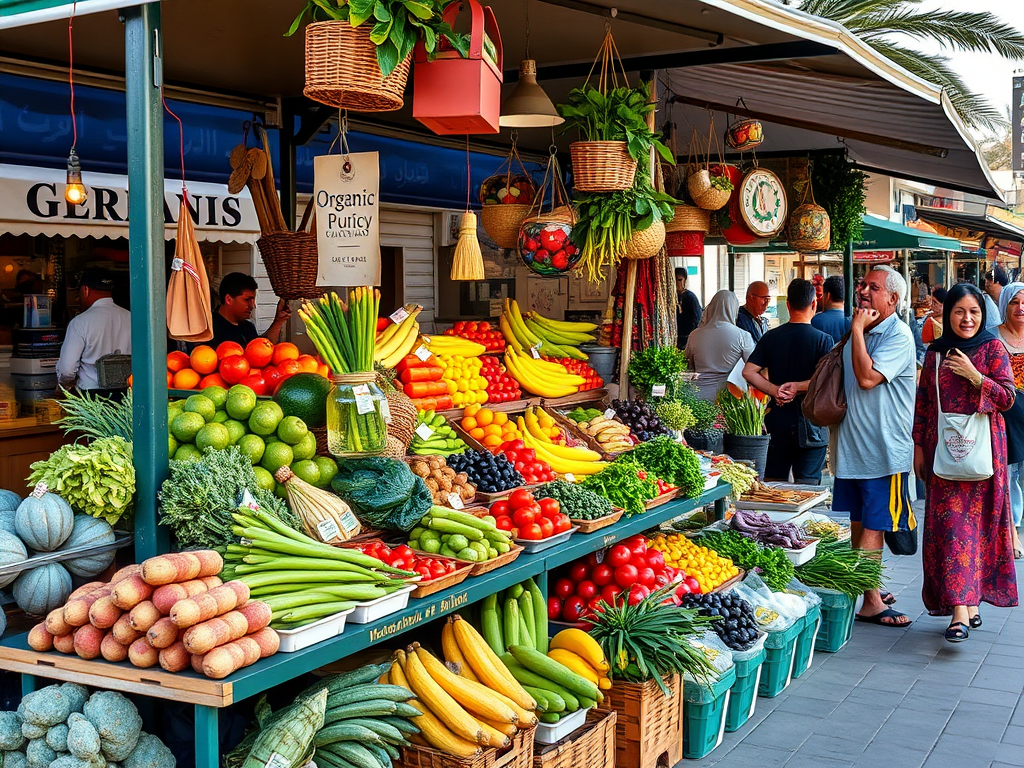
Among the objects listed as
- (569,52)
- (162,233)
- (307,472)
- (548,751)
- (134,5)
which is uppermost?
(569,52)

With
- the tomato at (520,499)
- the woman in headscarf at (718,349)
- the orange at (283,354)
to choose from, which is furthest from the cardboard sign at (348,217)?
the woman in headscarf at (718,349)

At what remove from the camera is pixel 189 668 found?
285 cm

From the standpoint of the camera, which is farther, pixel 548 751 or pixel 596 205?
pixel 596 205

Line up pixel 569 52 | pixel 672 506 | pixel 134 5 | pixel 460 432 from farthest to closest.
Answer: pixel 569 52 < pixel 672 506 < pixel 460 432 < pixel 134 5

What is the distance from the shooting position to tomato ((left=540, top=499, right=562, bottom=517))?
14.9 feet

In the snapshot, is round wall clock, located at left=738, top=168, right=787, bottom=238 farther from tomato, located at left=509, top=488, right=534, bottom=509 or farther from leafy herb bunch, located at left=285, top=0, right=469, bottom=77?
leafy herb bunch, located at left=285, top=0, right=469, bottom=77

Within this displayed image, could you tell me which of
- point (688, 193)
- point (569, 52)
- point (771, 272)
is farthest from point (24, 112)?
point (771, 272)

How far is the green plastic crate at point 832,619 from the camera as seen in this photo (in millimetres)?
6113

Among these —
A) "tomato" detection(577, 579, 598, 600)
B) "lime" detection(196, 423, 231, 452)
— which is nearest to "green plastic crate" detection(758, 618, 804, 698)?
"tomato" detection(577, 579, 598, 600)

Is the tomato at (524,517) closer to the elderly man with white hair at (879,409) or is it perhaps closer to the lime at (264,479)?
the lime at (264,479)

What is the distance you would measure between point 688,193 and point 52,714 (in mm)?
5549

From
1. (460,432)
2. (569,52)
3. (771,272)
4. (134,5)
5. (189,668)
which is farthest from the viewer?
(771,272)

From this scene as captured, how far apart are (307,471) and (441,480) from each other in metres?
0.74

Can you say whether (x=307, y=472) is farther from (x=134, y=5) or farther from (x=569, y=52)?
(x=569, y=52)
